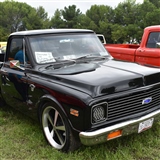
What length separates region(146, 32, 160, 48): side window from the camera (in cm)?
614

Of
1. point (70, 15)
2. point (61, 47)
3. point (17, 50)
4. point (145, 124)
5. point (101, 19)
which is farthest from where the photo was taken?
point (70, 15)

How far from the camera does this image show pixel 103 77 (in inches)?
121

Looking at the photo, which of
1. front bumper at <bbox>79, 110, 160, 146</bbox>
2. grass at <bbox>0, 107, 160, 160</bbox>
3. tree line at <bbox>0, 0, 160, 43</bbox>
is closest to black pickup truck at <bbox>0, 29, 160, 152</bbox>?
front bumper at <bbox>79, 110, 160, 146</bbox>

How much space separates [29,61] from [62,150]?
1.45 metres

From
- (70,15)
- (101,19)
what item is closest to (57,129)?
(101,19)

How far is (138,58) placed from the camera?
248 inches

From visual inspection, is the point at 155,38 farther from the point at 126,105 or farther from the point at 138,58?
the point at 126,105

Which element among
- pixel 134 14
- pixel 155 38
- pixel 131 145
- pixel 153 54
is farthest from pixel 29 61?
pixel 134 14

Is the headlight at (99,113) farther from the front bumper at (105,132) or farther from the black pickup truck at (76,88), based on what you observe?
the front bumper at (105,132)

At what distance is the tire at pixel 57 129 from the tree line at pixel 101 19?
2222 centimetres

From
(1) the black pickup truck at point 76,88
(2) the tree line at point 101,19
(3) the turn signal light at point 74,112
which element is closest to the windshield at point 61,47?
(1) the black pickup truck at point 76,88

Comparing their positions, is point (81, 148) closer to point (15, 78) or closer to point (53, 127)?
point (53, 127)

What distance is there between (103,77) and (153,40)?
144 inches

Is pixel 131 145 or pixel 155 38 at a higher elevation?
pixel 155 38
